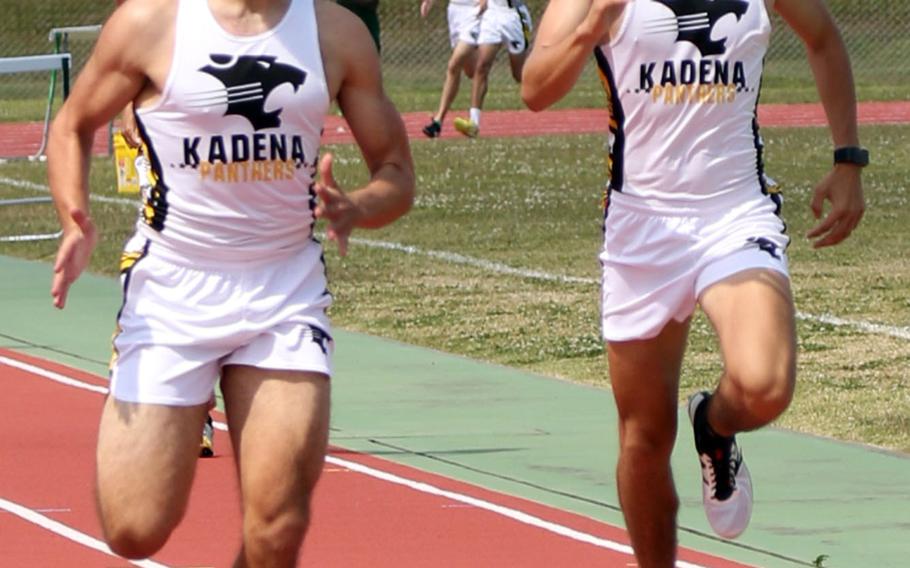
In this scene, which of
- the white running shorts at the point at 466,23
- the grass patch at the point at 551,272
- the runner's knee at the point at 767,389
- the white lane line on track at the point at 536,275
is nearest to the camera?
the runner's knee at the point at 767,389

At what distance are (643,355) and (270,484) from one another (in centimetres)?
144

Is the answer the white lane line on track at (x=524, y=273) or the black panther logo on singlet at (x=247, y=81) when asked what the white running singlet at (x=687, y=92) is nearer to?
the black panther logo on singlet at (x=247, y=81)

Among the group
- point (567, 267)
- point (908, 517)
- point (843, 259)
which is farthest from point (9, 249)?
point (908, 517)

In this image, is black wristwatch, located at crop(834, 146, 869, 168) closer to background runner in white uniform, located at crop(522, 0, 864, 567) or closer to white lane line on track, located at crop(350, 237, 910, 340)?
background runner in white uniform, located at crop(522, 0, 864, 567)

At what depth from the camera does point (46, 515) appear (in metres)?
8.44

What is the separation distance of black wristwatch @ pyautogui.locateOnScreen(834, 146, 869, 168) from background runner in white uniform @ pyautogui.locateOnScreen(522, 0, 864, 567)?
0.90 ft

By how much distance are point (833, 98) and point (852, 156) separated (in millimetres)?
181

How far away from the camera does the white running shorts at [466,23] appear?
25.8m

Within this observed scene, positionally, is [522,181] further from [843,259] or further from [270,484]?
[270,484]

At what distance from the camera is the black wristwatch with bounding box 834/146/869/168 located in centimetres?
694

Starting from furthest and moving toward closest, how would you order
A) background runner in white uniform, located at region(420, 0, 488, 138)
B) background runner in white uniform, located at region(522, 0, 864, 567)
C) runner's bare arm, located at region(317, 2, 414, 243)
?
background runner in white uniform, located at region(420, 0, 488, 138), background runner in white uniform, located at region(522, 0, 864, 567), runner's bare arm, located at region(317, 2, 414, 243)

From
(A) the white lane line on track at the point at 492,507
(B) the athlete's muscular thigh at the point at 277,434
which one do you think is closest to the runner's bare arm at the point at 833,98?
(A) the white lane line on track at the point at 492,507

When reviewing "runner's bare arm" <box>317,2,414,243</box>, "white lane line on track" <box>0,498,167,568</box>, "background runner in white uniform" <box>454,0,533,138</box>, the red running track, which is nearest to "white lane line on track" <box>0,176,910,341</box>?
"white lane line on track" <box>0,498,167,568</box>

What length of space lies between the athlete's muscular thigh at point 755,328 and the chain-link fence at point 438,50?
2630cm
